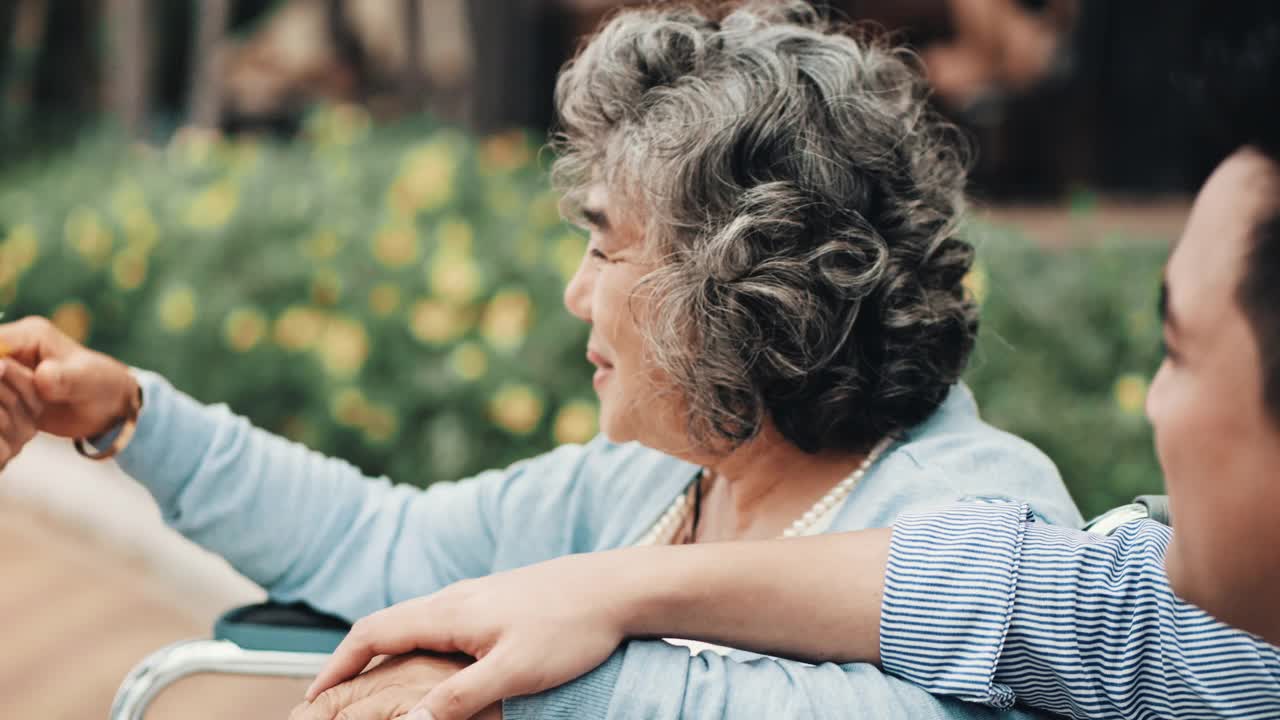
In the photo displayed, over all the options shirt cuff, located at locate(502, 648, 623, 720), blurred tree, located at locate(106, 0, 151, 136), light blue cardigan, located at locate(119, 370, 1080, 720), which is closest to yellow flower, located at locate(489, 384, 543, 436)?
light blue cardigan, located at locate(119, 370, 1080, 720)

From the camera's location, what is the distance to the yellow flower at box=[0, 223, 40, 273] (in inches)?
165

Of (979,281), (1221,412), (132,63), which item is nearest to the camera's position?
(1221,412)

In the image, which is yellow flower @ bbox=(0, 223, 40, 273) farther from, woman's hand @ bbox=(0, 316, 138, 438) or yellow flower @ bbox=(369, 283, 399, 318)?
woman's hand @ bbox=(0, 316, 138, 438)

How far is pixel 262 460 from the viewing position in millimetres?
1740

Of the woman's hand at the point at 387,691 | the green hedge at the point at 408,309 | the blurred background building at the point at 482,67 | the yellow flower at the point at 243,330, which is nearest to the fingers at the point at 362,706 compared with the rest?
the woman's hand at the point at 387,691

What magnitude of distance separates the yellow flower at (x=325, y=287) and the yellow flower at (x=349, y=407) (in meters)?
0.38

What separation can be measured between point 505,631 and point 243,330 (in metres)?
2.58

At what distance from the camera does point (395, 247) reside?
3.58 metres

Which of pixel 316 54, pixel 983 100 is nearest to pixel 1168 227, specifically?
pixel 983 100

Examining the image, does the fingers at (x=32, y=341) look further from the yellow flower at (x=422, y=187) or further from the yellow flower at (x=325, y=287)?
the yellow flower at (x=422, y=187)

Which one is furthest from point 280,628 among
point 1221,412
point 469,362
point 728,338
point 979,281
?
point 979,281

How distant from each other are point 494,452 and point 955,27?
178 inches

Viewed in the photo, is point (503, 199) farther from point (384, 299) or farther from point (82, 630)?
point (82, 630)

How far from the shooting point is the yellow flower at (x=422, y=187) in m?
4.02
